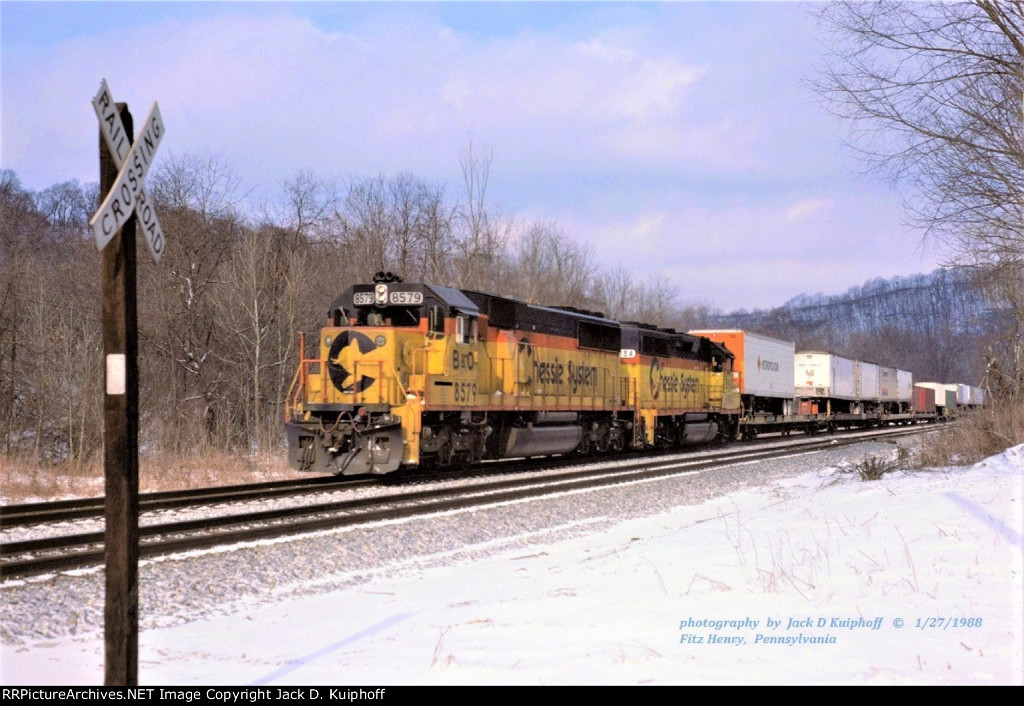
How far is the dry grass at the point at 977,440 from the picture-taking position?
18.2 metres

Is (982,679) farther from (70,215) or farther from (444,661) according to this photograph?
(70,215)

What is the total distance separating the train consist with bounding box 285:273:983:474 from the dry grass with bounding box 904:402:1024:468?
7944 mm

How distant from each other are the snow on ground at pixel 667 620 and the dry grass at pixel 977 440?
8.28 metres

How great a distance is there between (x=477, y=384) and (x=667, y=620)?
13.0 meters

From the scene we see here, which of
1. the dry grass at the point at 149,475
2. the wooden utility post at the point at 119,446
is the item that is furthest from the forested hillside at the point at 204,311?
the wooden utility post at the point at 119,446

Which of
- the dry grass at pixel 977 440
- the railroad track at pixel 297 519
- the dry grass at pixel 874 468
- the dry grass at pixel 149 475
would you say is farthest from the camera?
the dry grass at pixel 977 440

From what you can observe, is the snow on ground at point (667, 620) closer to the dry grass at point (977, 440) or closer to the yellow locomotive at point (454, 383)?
the yellow locomotive at point (454, 383)

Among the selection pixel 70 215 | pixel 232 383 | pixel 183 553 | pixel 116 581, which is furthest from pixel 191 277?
pixel 70 215

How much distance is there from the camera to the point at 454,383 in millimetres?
18438

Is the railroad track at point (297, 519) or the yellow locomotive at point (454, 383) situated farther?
the yellow locomotive at point (454, 383)

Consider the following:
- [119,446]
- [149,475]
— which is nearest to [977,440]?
[149,475]

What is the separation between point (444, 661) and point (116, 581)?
1972mm

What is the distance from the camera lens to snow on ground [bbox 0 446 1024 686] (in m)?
5.42

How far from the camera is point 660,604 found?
716 cm
